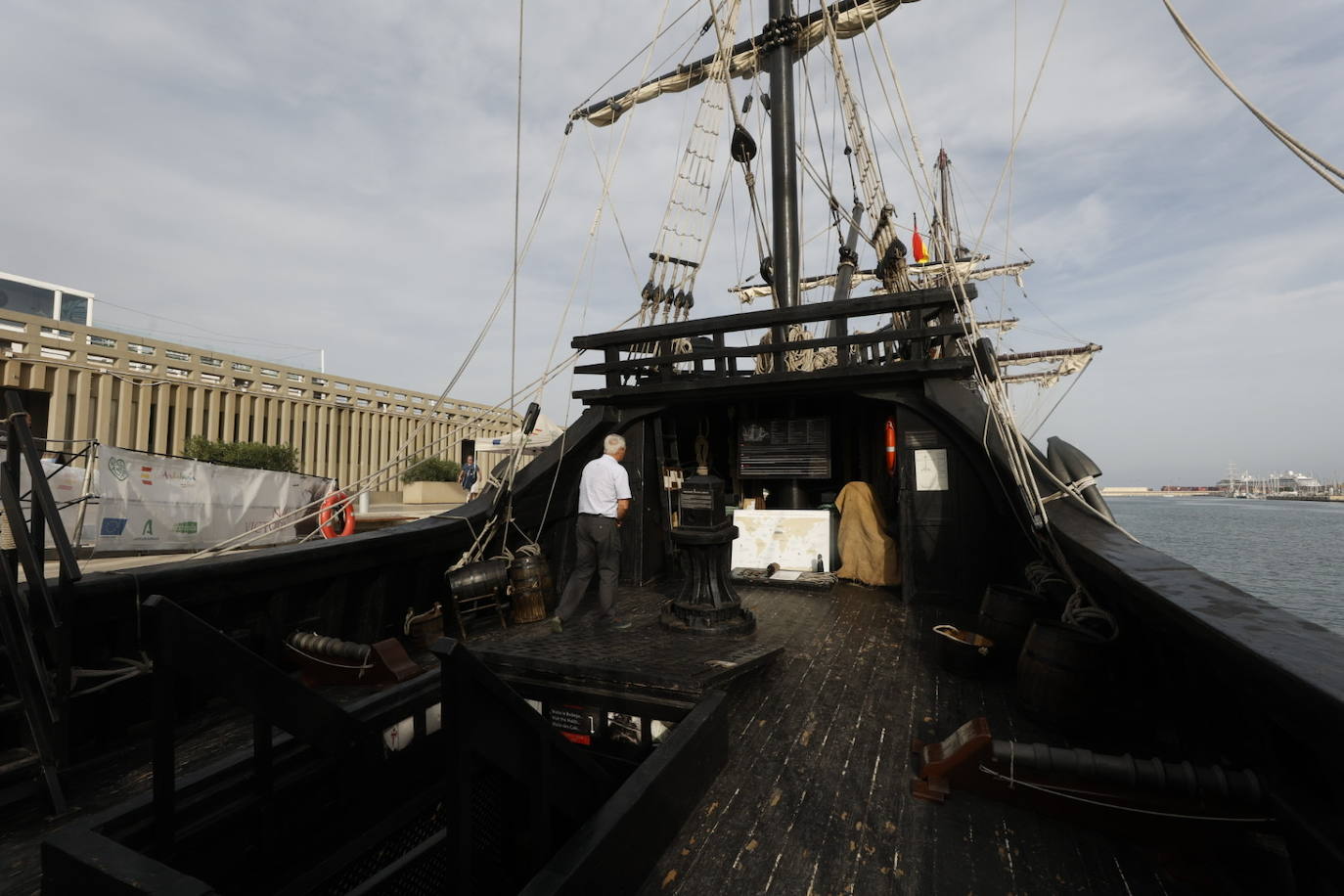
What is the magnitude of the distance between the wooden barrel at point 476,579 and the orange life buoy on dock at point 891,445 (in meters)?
4.29

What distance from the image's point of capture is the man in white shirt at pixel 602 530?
4957mm

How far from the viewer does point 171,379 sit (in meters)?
26.6

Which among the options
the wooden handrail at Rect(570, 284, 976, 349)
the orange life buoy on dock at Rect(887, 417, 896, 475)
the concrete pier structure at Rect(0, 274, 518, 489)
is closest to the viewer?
the wooden handrail at Rect(570, 284, 976, 349)

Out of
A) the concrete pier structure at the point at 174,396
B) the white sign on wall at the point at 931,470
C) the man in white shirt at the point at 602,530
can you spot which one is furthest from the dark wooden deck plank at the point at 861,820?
the concrete pier structure at the point at 174,396

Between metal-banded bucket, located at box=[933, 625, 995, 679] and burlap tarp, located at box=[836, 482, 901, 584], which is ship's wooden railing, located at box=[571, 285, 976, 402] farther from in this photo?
metal-banded bucket, located at box=[933, 625, 995, 679]

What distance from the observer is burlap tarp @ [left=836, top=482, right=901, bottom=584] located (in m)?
6.44

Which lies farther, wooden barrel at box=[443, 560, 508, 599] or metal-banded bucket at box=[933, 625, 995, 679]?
wooden barrel at box=[443, 560, 508, 599]

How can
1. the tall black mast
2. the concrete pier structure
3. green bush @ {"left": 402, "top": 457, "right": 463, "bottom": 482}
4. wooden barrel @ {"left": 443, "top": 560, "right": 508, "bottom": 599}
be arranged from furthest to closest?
green bush @ {"left": 402, "top": 457, "right": 463, "bottom": 482} < the concrete pier structure < the tall black mast < wooden barrel @ {"left": 443, "top": 560, "right": 508, "bottom": 599}

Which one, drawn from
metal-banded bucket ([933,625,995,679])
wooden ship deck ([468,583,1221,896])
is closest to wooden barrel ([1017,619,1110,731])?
wooden ship deck ([468,583,1221,896])

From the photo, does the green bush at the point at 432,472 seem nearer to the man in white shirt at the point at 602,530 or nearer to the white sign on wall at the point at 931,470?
the man in white shirt at the point at 602,530

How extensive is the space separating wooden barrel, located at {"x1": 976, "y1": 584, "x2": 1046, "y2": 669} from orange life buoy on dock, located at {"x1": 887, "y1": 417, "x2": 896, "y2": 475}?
2688 millimetres

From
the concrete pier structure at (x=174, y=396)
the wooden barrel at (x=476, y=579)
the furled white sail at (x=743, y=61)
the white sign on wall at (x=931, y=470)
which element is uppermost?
the furled white sail at (x=743, y=61)

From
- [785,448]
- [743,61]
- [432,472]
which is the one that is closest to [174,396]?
[432,472]

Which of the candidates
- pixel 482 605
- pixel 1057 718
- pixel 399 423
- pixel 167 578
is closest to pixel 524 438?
pixel 482 605
